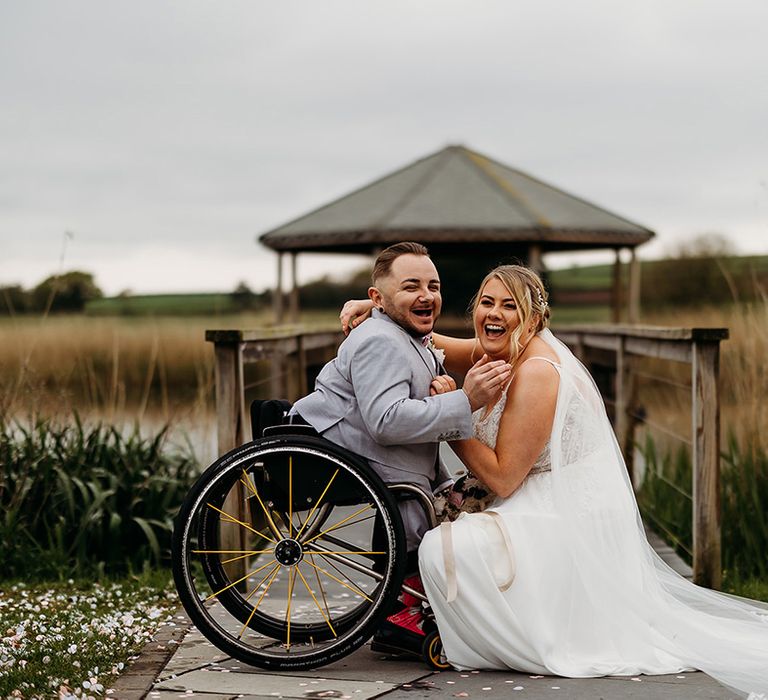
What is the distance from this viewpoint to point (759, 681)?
3.66 m

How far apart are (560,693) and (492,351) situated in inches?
48.1

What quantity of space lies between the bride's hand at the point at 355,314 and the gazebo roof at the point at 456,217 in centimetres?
1268

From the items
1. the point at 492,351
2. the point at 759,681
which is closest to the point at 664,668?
the point at 759,681

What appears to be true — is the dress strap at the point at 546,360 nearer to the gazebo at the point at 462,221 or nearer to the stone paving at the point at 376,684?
the stone paving at the point at 376,684

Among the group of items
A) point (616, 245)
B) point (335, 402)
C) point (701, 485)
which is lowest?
point (701, 485)

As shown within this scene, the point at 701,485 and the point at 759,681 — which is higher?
the point at 701,485

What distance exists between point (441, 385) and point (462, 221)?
13.5 meters

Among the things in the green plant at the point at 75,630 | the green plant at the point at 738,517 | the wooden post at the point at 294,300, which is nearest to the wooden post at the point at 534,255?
the wooden post at the point at 294,300

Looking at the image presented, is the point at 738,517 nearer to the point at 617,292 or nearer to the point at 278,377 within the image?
the point at 278,377

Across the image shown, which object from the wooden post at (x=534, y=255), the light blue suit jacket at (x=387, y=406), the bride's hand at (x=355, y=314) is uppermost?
the wooden post at (x=534, y=255)

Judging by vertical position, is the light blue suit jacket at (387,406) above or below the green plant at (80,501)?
above

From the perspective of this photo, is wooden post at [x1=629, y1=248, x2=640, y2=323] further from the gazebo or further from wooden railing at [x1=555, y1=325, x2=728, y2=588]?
wooden railing at [x1=555, y1=325, x2=728, y2=588]

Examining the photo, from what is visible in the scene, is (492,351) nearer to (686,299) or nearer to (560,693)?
(560,693)

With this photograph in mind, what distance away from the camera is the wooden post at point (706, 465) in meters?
5.29
